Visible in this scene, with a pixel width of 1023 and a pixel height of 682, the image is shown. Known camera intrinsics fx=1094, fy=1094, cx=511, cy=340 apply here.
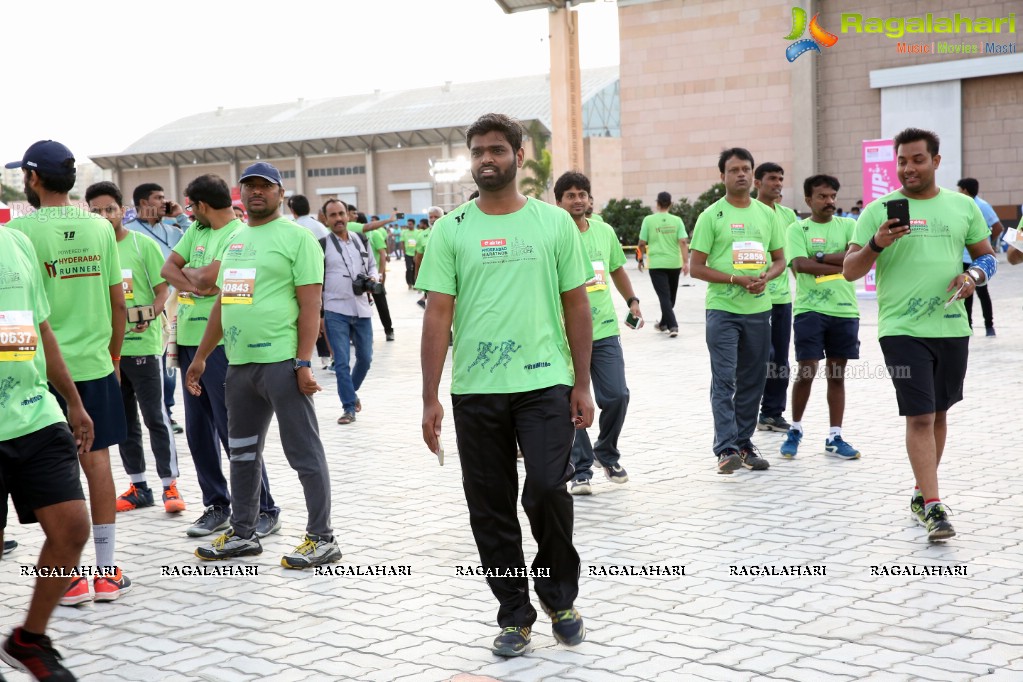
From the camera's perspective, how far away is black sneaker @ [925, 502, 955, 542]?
213 inches

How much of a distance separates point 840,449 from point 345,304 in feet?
15.4

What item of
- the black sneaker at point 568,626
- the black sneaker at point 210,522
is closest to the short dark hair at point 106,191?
the black sneaker at point 210,522

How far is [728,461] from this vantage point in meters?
7.12

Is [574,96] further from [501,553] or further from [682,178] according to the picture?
[501,553]

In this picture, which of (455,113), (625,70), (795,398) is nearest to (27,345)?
(795,398)

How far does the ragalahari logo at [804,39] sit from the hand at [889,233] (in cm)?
3298

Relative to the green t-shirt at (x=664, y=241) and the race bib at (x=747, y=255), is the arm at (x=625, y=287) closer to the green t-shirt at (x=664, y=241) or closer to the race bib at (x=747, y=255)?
the race bib at (x=747, y=255)

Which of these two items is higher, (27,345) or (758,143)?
(758,143)

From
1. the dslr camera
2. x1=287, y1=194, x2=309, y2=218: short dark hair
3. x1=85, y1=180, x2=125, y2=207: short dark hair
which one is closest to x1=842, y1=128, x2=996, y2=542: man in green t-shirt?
x1=85, y1=180, x2=125, y2=207: short dark hair

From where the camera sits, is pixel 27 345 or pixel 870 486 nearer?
pixel 27 345

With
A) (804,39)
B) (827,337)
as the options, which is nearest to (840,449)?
(827,337)

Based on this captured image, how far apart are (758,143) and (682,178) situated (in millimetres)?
3041

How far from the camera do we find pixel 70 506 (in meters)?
3.92

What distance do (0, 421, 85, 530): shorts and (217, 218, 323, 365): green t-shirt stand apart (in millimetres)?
1580
